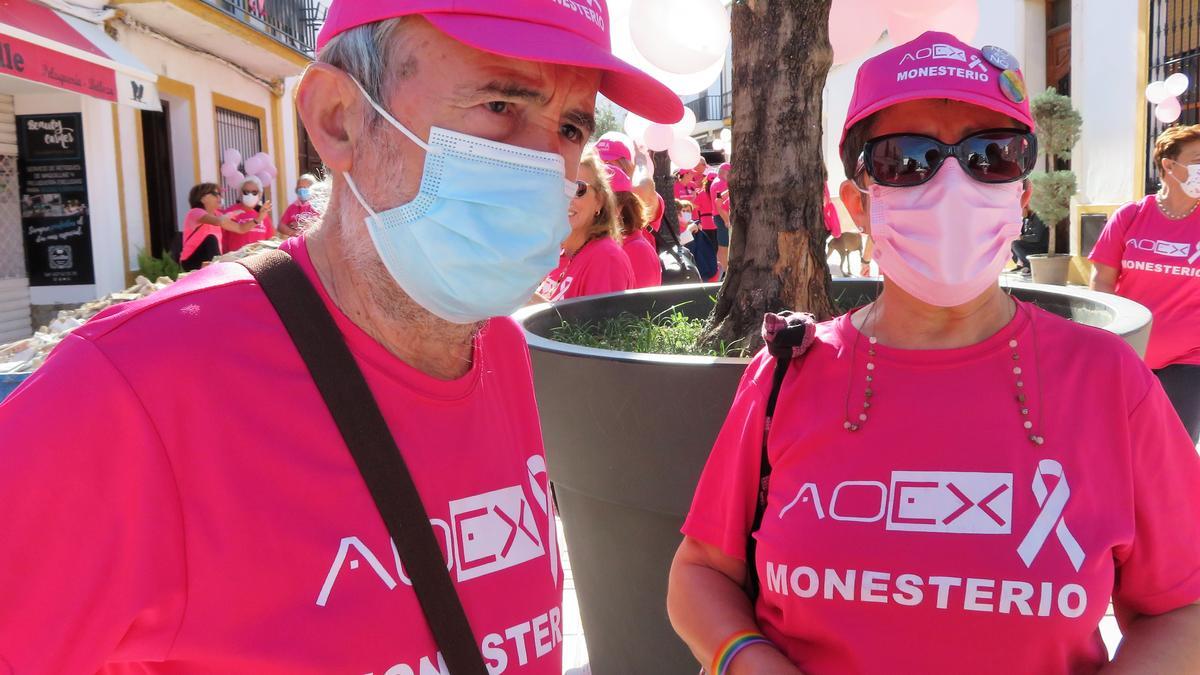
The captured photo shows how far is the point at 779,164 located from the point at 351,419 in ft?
8.64

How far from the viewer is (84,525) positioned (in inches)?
38.4

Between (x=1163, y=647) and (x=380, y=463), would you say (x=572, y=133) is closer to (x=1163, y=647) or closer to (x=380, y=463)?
(x=380, y=463)

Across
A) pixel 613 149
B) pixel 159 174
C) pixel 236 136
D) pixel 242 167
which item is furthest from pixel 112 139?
pixel 613 149

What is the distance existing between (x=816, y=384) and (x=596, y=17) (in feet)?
2.57

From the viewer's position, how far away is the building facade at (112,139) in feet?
37.1

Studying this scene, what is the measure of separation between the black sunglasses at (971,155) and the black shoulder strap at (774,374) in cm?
34

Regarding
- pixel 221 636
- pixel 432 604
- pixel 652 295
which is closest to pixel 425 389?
pixel 432 604

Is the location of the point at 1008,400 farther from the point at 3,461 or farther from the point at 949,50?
the point at 3,461

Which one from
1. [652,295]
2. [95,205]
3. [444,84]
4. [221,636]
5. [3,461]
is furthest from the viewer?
[95,205]

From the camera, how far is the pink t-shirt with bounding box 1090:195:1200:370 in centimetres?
438

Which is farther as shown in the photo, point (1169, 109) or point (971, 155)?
point (1169, 109)

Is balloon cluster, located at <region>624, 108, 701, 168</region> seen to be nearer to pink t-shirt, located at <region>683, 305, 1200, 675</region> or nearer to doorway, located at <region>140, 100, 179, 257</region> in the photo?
pink t-shirt, located at <region>683, 305, 1200, 675</region>

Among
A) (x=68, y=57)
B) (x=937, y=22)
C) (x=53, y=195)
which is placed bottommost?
(x=937, y=22)

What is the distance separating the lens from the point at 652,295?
4.43 metres
